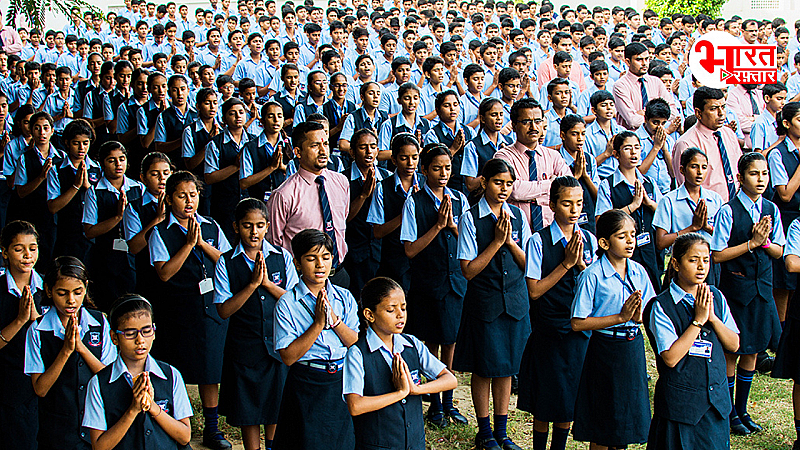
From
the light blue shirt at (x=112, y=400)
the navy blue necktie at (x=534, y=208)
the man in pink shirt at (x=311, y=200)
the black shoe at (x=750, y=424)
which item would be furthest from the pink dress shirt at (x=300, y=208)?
the black shoe at (x=750, y=424)

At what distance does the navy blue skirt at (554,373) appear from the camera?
4.67 m

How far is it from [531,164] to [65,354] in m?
3.56

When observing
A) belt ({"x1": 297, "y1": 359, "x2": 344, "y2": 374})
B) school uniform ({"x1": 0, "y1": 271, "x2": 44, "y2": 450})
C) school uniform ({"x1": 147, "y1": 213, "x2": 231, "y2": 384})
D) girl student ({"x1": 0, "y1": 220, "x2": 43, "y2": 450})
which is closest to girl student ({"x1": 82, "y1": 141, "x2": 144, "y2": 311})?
school uniform ({"x1": 147, "y1": 213, "x2": 231, "y2": 384})

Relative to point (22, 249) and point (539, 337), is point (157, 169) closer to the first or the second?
point (22, 249)

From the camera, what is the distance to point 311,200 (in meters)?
5.79

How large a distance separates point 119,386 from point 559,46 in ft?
28.8

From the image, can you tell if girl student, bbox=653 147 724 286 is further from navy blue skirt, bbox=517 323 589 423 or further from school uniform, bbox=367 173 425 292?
school uniform, bbox=367 173 425 292

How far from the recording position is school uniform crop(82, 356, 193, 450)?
12.0ft

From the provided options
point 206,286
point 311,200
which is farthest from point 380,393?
point 311,200

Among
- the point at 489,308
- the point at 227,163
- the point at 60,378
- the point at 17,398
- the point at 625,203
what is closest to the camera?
the point at 60,378

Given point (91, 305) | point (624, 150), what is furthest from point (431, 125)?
point (91, 305)

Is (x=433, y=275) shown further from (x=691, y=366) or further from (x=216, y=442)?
(x=691, y=366)

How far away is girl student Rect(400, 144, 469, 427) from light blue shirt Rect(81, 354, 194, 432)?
217 centimetres

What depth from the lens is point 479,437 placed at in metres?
4.99
